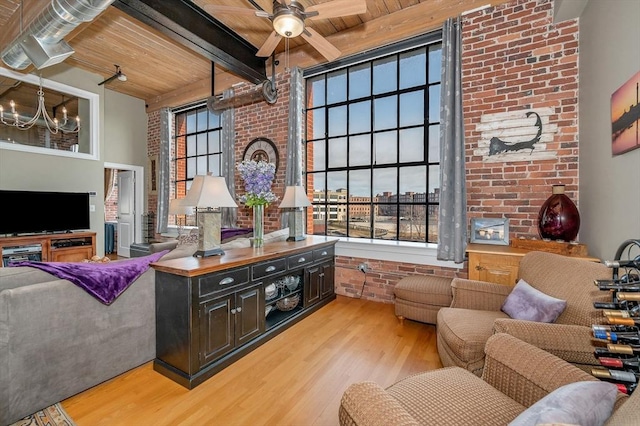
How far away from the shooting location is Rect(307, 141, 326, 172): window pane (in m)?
4.36

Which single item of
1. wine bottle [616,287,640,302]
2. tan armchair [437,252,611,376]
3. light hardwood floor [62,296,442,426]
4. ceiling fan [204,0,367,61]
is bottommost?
light hardwood floor [62,296,442,426]

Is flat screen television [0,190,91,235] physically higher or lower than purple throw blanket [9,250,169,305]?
higher

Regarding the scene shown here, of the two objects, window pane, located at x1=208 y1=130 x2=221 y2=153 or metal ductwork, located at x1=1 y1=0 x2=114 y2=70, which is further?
window pane, located at x1=208 y1=130 x2=221 y2=153

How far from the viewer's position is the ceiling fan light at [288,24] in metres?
2.26

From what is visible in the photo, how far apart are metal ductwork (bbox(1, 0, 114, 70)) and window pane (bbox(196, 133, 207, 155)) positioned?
107 inches

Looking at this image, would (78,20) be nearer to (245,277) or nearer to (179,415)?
(245,277)

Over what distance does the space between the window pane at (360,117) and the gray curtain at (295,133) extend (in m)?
0.76

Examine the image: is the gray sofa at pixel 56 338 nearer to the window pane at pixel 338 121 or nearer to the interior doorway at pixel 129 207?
the window pane at pixel 338 121

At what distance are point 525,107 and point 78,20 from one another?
171 inches

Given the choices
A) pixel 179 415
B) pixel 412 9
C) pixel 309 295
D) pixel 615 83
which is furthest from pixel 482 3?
pixel 179 415

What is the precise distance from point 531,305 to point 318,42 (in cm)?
280

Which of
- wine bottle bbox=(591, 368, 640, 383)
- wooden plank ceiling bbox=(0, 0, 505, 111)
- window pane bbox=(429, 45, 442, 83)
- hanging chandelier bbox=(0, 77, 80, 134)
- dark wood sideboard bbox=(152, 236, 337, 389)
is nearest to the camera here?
wine bottle bbox=(591, 368, 640, 383)

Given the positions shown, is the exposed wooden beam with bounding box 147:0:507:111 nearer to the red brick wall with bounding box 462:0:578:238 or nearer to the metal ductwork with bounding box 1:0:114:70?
the red brick wall with bounding box 462:0:578:238

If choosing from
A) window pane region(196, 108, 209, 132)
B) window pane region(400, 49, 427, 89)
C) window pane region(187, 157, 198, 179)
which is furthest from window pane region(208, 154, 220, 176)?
window pane region(400, 49, 427, 89)
